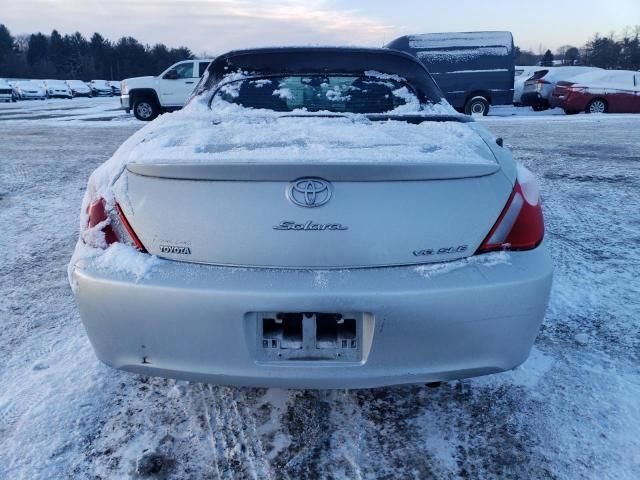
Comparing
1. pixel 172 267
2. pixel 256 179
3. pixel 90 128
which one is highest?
pixel 256 179

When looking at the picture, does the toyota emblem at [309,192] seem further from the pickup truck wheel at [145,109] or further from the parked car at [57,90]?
the parked car at [57,90]

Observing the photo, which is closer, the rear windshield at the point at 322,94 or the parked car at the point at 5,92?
the rear windshield at the point at 322,94

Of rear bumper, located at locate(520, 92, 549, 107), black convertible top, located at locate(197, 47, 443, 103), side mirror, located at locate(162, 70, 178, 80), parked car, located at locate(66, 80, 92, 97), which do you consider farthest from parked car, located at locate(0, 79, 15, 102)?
black convertible top, located at locate(197, 47, 443, 103)

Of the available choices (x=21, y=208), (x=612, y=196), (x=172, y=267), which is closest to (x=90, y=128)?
(x=21, y=208)

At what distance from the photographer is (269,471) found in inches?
72.8

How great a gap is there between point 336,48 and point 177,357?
80.6 inches

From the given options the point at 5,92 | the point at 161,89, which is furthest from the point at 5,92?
the point at 161,89

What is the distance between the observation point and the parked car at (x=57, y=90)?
1636 inches

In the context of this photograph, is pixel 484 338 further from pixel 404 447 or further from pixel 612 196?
pixel 612 196

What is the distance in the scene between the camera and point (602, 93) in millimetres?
17109

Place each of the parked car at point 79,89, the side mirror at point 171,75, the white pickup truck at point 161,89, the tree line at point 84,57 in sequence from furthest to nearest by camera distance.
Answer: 1. the tree line at point 84,57
2. the parked car at point 79,89
3. the white pickup truck at point 161,89
4. the side mirror at point 171,75

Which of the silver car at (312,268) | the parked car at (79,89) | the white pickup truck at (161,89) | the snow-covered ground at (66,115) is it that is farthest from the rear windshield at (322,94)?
the parked car at (79,89)

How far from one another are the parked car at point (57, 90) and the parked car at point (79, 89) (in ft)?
3.03

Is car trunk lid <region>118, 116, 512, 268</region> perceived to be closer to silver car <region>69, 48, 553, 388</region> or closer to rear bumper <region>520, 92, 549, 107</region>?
silver car <region>69, 48, 553, 388</region>
